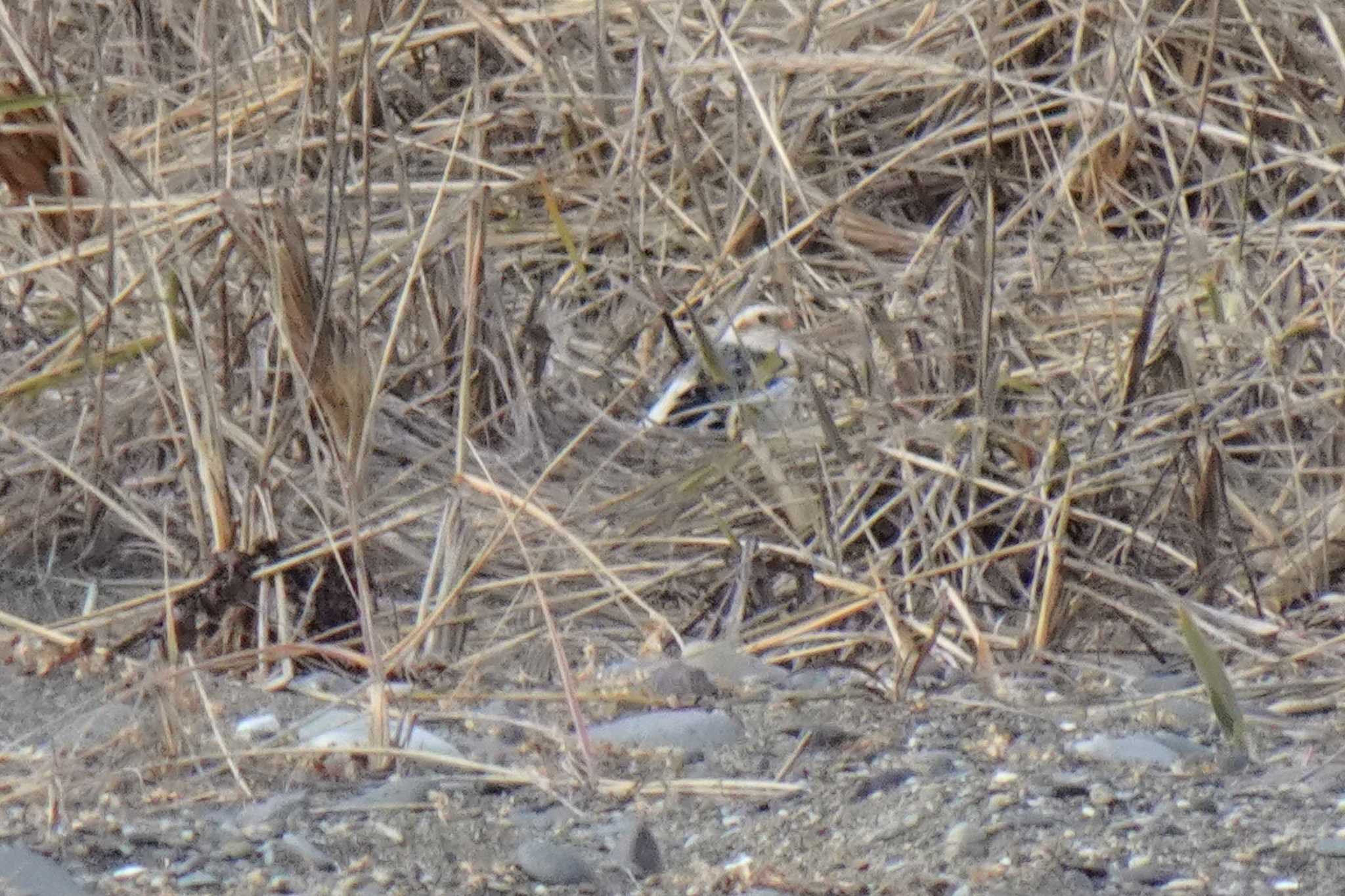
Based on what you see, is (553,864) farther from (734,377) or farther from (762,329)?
(762,329)

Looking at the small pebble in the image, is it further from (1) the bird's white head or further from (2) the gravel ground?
(1) the bird's white head

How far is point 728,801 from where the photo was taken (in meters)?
1.74

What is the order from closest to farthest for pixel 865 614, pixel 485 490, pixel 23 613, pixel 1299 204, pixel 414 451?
pixel 485 490 < pixel 865 614 < pixel 23 613 < pixel 414 451 < pixel 1299 204

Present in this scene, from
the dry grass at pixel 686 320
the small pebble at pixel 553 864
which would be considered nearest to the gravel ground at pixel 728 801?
the small pebble at pixel 553 864

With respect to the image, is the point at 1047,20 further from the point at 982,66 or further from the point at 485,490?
the point at 485,490

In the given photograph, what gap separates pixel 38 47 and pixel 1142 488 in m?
1.61

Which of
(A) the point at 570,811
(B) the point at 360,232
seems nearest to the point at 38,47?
(B) the point at 360,232

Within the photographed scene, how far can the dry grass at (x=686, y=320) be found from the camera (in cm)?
218

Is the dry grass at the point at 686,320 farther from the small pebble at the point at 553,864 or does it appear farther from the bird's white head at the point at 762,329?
the small pebble at the point at 553,864

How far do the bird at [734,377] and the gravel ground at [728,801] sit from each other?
29.8 inches

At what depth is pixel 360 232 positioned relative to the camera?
3188 mm

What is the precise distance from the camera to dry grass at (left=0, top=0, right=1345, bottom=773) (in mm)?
2180

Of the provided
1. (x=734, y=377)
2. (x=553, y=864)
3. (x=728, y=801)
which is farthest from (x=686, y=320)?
(x=553, y=864)

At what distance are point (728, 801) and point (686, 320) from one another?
1.24m
